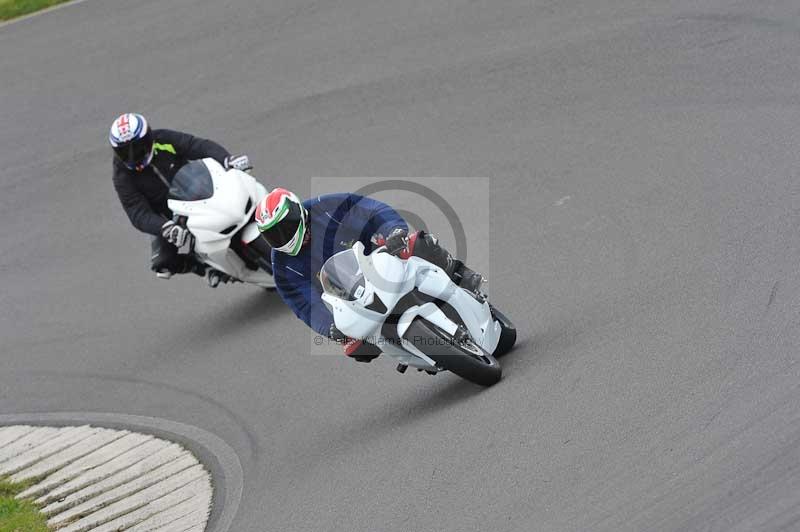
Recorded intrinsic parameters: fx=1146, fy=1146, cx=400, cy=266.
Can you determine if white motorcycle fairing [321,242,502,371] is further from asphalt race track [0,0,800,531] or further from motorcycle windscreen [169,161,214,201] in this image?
motorcycle windscreen [169,161,214,201]

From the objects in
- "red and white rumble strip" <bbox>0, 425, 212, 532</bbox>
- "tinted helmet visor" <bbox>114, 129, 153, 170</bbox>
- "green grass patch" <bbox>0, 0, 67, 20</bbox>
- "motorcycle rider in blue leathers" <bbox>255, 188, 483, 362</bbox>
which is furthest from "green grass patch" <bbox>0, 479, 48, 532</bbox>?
"green grass patch" <bbox>0, 0, 67, 20</bbox>

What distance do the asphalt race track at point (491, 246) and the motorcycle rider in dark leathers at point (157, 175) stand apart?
2.69ft

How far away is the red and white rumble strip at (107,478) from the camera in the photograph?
830 centimetres

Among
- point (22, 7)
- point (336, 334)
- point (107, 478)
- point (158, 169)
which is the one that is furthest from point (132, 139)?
point (22, 7)

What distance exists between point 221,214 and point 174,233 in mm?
508

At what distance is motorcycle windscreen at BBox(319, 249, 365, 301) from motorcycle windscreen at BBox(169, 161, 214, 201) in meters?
3.46

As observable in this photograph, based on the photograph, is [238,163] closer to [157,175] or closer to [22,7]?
[157,175]

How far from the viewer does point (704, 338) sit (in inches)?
291

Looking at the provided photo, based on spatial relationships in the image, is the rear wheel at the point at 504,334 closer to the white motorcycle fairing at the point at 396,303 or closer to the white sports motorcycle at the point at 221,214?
the white motorcycle fairing at the point at 396,303

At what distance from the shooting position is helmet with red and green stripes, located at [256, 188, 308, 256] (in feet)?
26.4

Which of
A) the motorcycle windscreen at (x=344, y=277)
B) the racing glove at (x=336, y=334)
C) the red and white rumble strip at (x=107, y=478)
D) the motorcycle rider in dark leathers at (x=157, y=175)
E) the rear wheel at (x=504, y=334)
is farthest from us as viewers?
the motorcycle rider in dark leathers at (x=157, y=175)

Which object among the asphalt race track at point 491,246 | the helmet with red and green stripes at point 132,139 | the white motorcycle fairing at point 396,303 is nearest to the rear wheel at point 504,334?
the asphalt race track at point 491,246

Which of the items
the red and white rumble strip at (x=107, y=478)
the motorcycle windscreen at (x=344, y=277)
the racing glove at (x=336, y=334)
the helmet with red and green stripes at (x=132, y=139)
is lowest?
the red and white rumble strip at (x=107, y=478)

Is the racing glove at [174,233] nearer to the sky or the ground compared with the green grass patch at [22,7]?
nearer to the sky
